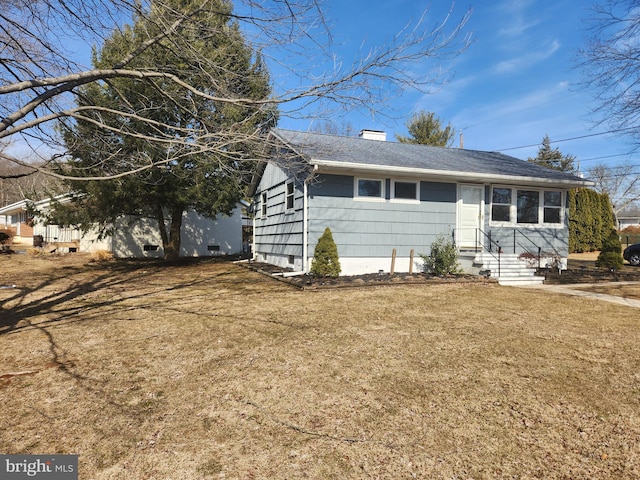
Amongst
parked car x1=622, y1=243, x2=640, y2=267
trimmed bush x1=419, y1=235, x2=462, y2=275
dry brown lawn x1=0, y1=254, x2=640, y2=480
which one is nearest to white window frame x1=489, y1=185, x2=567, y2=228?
trimmed bush x1=419, y1=235, x2=462, y2=275

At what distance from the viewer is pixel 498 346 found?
437 centimetres

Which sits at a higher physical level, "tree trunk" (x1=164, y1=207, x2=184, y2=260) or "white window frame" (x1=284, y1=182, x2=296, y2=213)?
"white window frame" (x1=284, y1=182, x2=296, y2=213)

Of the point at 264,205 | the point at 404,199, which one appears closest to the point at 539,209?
the point at 404,199

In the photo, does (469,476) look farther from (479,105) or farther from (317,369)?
(479,105)

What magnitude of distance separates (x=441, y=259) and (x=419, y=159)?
3.33 m

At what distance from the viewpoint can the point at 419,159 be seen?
11.5 m

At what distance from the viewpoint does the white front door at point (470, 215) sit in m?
11.3

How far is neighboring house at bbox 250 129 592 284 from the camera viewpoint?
10.0 meters

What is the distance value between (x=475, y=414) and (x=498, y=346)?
1.87 metres

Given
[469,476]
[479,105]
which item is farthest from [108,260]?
[479,105]

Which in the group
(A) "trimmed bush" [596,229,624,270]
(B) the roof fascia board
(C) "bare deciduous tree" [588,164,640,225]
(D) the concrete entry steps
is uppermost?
(C) "bare deciduous tree" [588,164,640,225]

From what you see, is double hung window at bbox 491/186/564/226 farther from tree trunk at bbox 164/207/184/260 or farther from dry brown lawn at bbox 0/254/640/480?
tree trunk at bbox 164/207/184/260

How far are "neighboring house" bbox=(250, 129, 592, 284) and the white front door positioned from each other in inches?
1.2

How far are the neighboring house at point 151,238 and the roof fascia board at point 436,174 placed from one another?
10.0 m
